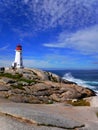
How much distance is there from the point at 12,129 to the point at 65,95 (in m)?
24.2

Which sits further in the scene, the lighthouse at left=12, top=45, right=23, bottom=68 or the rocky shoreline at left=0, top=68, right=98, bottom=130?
the lighthouse at left=12, top=45, right=23, bottom=68

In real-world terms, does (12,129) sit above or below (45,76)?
below

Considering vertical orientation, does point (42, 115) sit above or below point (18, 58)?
below

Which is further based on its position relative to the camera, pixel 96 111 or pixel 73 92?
pixel 73 92

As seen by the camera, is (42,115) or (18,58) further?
(18,58)

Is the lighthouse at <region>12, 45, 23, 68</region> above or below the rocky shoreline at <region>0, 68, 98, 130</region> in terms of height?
above

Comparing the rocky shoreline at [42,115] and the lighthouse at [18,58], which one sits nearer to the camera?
the rocky shoreline at [42,115]

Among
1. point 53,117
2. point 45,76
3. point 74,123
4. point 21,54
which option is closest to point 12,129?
point 53,117

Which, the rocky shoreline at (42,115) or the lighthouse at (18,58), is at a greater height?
the lighthouse at (18,58)

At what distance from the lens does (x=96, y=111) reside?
18.5 metres

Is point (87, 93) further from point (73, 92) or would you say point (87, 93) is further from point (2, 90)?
point (2, 90)

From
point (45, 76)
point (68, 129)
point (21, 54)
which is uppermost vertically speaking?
point (21, 54)

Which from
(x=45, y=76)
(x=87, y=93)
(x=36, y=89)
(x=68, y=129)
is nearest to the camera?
(x=68, y=129)

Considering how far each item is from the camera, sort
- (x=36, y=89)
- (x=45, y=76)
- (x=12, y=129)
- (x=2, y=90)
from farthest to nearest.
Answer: (x=45, y=76)
(x=36, y=89)
(x=2, y=90)
(x=12, y=129)
